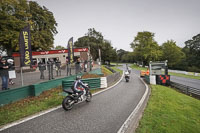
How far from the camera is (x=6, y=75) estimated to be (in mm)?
5852

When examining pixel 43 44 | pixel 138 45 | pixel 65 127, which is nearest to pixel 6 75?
pixel 65 127

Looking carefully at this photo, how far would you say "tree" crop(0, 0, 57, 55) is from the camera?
17906 millimetres

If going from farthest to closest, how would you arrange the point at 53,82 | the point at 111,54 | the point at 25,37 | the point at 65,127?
the point at 111,54
the point at 53,82
the point at 25,37
the point at 65,127

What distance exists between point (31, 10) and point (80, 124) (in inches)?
1076

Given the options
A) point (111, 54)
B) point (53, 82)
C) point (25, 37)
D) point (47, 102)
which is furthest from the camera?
point (111, 54)

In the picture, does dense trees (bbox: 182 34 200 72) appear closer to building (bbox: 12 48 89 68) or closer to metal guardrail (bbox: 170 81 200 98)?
metal guardrail (bbox: 170 81 200 98)

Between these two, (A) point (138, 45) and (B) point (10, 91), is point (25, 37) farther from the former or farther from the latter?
(A) point (138, 45)

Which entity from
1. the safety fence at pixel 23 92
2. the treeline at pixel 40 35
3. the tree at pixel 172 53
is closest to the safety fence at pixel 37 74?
the safety fence at pixel 23 92

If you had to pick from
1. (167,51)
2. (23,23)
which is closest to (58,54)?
(23,23)

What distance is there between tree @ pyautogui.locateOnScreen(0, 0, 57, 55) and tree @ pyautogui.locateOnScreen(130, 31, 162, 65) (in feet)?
109

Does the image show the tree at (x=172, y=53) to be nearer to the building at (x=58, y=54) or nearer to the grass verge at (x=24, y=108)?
the building at (x=58, y=54)

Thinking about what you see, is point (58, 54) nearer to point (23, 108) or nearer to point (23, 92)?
point (23, 92)

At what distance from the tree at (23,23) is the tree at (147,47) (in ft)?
109

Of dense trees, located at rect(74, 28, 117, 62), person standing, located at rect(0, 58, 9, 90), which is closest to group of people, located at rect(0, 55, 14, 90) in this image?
person standing, located at rect(0, 58, 9, 90)
